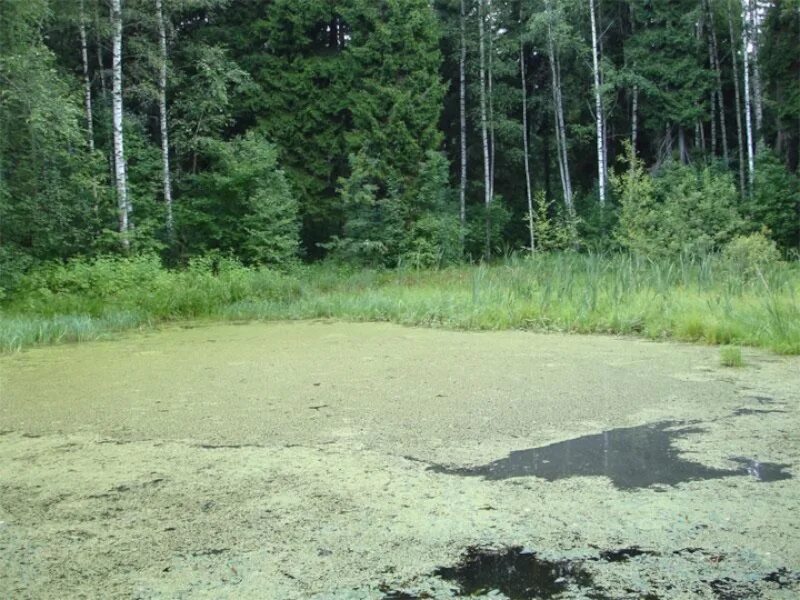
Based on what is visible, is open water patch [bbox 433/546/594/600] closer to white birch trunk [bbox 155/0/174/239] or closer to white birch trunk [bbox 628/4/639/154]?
white birch trunk [bbox 155/0/174/239]

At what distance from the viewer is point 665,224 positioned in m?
9.40

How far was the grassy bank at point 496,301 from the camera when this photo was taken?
458 cm

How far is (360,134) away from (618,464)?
39.1ft

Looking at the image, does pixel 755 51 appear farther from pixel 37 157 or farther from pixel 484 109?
pixel 37 157

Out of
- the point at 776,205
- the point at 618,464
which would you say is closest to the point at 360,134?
the point at 776,205

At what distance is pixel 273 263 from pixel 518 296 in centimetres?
698

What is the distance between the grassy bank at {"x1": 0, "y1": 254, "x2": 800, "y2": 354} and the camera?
4.58 m

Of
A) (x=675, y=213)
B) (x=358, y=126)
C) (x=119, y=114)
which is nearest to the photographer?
(x=119, y=114)

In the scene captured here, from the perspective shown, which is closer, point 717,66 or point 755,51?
point 755,51

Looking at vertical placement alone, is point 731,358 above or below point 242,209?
below

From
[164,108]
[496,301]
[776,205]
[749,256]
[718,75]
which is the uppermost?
[718,75]

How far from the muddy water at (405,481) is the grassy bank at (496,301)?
1037 mm

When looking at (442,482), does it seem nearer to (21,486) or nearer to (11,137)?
(21,486)

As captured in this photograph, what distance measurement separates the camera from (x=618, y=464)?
2096 mm
